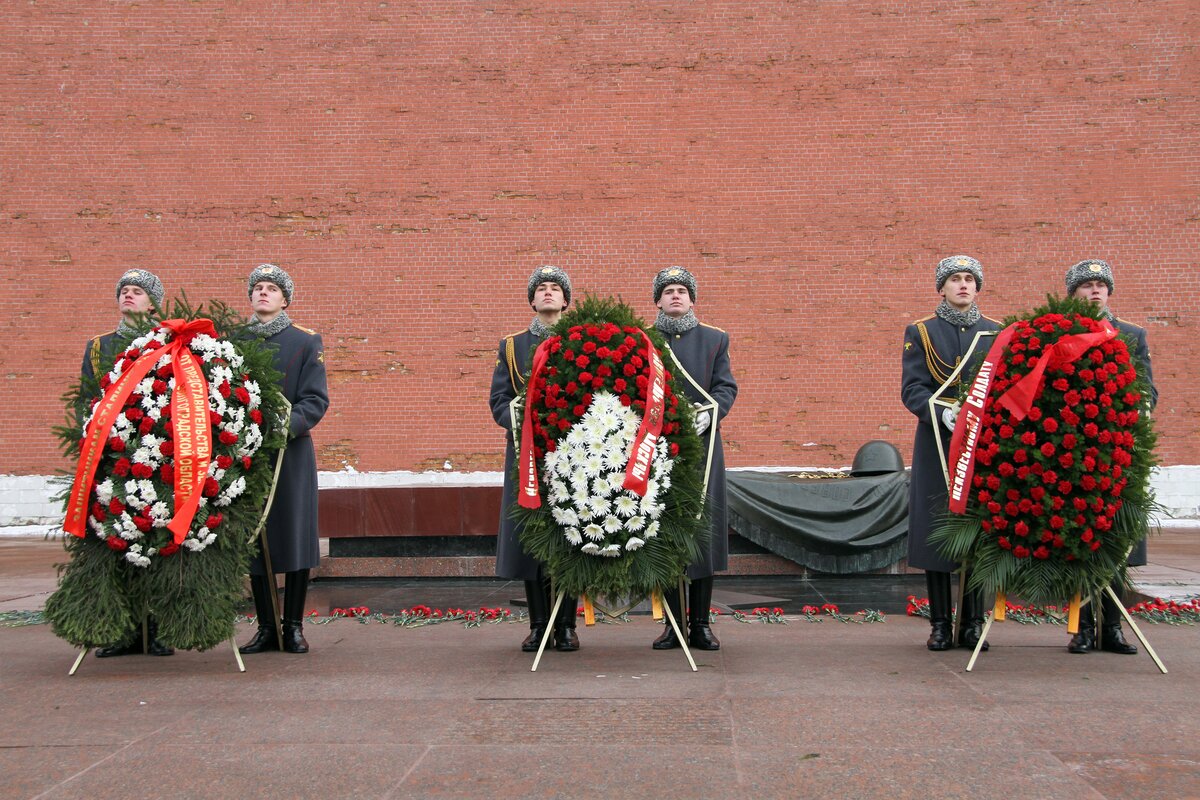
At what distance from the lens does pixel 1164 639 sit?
15.3 ft

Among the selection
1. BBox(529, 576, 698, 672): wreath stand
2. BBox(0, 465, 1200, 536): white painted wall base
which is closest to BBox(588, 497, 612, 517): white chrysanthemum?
BBox(529, 576, 698, 672): wreath stand

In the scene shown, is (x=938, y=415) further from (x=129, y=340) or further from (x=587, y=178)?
(x=587, y=178)

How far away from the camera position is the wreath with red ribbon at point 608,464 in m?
3.93

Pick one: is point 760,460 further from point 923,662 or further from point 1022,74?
point 923,662

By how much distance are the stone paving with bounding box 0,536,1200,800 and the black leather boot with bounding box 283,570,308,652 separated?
0.34 ft

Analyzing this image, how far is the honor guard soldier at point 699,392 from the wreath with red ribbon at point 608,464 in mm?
368

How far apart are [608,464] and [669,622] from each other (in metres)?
0.91

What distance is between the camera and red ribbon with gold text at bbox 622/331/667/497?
3.89 meters

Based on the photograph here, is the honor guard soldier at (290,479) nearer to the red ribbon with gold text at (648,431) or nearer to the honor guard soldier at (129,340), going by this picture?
the honor guard soldier at (129,340)

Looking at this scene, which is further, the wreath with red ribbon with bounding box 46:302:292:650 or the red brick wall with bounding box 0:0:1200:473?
the red brick wall with bounding box 0:0:1200:473

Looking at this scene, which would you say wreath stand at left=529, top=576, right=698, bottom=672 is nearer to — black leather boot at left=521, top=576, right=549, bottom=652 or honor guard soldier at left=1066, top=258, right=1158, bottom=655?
black leather boot at left=521, top=576, right=549, bottom=652

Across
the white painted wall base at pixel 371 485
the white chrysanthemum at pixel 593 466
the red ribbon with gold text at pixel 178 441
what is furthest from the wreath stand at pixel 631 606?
the white painted wall base at pixel 371 485

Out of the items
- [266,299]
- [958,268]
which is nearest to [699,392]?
[958,268]

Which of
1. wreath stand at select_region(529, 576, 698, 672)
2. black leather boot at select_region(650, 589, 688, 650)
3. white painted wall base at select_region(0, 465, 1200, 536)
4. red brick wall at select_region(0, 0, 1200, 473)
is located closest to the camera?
wreath stand at select_region(529, 576, 698, 672)
